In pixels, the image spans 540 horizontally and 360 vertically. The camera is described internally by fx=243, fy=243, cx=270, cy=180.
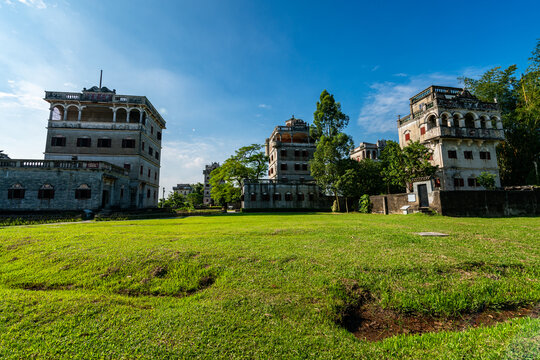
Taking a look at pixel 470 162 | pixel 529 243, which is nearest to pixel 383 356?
pixel 529 243

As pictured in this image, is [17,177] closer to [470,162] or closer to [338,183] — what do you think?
[338,183]

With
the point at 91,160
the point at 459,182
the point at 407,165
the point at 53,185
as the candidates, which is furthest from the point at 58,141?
the point at 459,182

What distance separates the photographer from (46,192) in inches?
970

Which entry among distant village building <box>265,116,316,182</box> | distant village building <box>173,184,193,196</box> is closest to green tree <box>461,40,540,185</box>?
distant village building <box>265,116,316,182</box>

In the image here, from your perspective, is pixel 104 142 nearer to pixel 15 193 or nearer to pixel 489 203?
pixel 15 193

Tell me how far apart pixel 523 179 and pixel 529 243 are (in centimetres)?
3377

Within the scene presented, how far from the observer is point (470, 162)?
27844mm

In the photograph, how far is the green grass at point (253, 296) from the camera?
2709mm

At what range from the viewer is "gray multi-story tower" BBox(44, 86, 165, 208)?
31.8 metres

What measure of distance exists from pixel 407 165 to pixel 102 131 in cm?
3796

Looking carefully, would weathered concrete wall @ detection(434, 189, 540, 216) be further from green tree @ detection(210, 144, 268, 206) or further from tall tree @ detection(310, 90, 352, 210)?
green tree @ detection(210, 144, 268, 206)

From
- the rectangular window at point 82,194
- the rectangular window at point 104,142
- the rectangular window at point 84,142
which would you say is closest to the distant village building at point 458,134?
the rectangular window at point 82,194

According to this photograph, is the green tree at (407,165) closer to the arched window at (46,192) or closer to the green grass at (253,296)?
the green grass at (253,296)

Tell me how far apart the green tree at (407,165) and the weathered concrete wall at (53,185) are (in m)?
30.9
